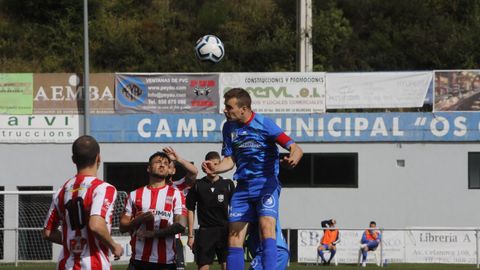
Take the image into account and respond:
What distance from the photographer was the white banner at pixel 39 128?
33.4 meters

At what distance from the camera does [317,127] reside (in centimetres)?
3369

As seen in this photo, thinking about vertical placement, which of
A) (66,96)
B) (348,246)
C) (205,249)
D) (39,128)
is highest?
(66,96)

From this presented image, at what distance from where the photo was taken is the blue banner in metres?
33.2

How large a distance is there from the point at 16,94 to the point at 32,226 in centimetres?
481

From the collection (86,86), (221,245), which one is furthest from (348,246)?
(221,245)

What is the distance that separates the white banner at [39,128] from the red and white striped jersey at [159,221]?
23320 mm

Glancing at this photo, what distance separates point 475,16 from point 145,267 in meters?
43.8

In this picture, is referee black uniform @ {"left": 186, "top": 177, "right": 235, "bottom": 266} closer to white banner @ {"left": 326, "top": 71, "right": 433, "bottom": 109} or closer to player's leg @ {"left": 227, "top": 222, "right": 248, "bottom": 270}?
player's leg @ {"left": 227, "top": 222, "right": 248, "bottom": 270}

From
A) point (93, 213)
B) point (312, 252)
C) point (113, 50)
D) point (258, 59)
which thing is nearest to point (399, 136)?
point (312, 252)

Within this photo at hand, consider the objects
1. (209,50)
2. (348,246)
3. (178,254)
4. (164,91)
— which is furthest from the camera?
(164,91)

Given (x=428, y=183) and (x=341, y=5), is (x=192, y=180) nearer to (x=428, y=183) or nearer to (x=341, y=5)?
(x=428, y=183)

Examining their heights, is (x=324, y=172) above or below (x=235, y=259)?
above

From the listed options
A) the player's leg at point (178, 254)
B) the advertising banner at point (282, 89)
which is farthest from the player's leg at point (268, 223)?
the advertising banner at point (282, 89)

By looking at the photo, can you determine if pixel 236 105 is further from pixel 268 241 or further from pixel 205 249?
pixel 205 249
